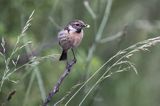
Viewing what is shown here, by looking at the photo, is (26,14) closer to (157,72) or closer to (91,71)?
(91,71)

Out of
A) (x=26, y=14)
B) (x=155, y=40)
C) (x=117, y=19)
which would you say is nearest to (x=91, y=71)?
(x=26, y=14)

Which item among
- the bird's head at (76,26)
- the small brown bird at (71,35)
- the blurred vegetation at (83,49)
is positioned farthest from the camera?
the blurred vegetation at (83,49)

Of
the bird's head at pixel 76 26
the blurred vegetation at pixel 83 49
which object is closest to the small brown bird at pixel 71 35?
the bird's head at pixel 76 26

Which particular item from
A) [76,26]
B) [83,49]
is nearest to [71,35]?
[76,26]

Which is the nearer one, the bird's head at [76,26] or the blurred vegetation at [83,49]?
the bird's head at [76,26]

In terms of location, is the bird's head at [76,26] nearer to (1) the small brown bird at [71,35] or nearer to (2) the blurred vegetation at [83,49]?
(1) the small brown bird at [71,35]

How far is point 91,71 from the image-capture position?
6.14 meters

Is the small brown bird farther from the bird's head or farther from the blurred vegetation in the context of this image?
the blurred vegetation

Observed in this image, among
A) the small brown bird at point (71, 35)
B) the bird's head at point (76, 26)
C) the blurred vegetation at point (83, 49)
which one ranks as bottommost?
the blurred vegetation at point (83, 49)

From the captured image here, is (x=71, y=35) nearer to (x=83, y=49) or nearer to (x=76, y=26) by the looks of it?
(x=76, y=26)

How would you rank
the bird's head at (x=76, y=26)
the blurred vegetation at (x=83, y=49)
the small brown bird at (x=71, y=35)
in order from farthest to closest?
the blurred vegetation at (x=83, y=49) < the bird's head at (x=76, y=26) < the small brown bird at (x=71, y=35)

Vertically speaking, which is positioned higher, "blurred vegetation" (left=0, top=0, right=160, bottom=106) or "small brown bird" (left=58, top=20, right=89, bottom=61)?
"small brown bird" (left=58, top=20, right=89, bottom=61)

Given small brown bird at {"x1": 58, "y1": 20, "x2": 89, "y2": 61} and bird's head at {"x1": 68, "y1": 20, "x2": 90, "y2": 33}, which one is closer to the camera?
small brown bird at {"x1": 58, "y1": 20, "x2": 89, "y2": 61}

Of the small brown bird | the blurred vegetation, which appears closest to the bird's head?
the small brown bird
